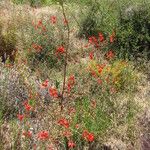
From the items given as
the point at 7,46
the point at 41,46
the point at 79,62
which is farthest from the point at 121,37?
the point at 7,46

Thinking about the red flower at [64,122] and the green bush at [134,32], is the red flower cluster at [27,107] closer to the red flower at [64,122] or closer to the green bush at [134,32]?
the red flower at [64,122]

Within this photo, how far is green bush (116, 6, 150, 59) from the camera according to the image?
28.7 feet

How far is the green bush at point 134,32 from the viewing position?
8.76 m

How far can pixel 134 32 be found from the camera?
29.2 ft

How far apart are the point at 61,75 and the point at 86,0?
3561 millimetres

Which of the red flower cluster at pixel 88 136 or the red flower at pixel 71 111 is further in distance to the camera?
the red flower at pixel 71 111

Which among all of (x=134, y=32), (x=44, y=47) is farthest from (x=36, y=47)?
(x=134, y=32)

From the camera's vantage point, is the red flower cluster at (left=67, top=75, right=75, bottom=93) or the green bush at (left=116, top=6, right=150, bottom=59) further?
the green bush at (left=116, top=6, right=150, bottom=59)

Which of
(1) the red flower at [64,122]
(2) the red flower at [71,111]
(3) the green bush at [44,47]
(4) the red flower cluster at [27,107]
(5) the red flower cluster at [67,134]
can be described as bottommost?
(5) the red flower cluster at [67,134]

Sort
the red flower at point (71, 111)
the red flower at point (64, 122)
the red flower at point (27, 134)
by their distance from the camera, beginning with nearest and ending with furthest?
the red flower at point (27, 134)
the red flower at point (64, 122)
the red flower at point (71, 111)

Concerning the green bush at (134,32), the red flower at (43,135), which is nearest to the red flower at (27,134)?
the red flower at (43,135)

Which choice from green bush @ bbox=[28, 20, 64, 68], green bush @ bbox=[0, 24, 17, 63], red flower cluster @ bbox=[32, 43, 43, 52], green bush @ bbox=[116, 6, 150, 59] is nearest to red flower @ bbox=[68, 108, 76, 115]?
green bush @ bbox=[28, 20, 64, 68]

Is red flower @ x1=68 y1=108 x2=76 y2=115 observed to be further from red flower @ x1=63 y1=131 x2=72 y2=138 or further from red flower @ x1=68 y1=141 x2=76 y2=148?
red flower @ x1=68 y1=141 x2=76 y2=148

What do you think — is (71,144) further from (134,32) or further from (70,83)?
(134,32)
